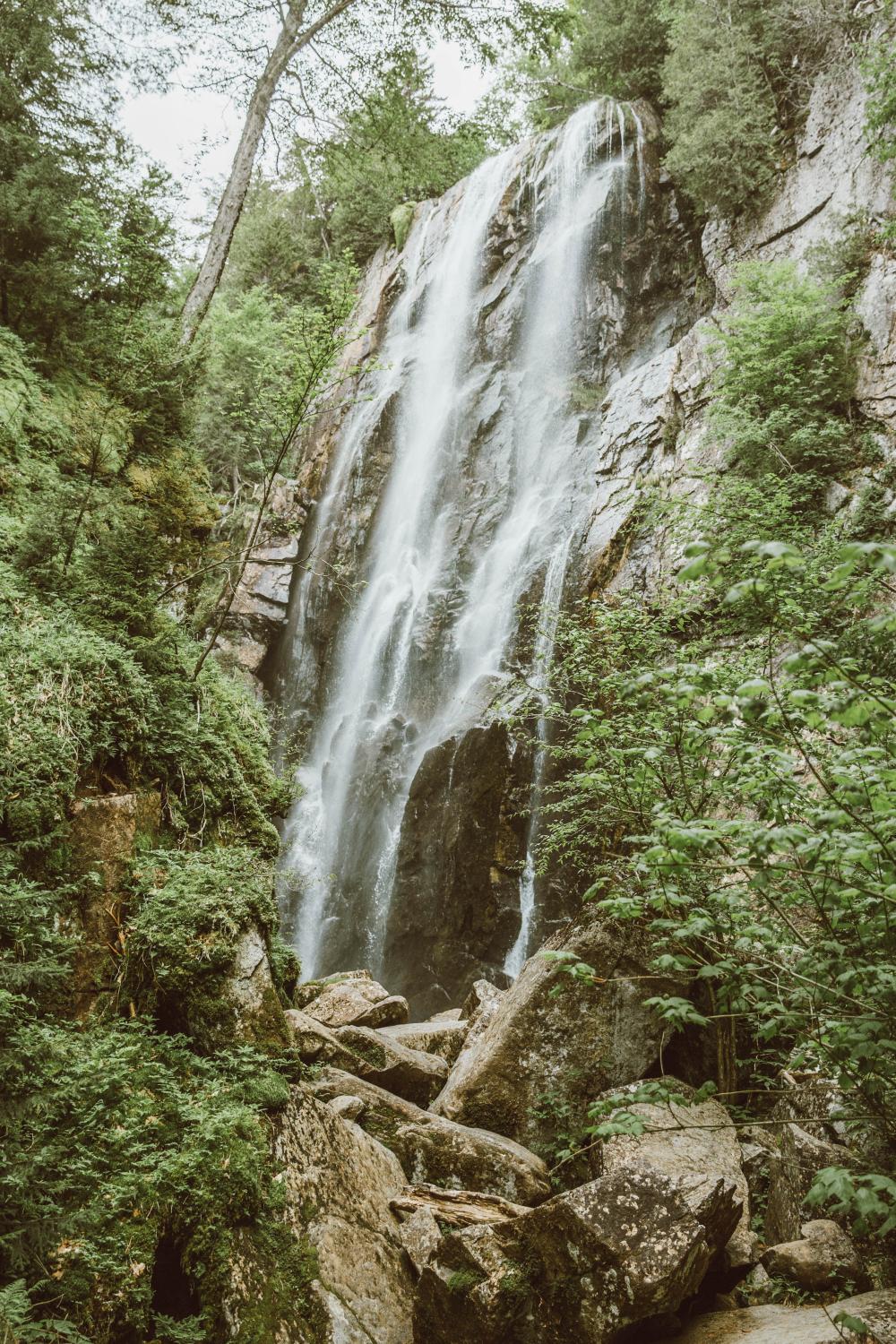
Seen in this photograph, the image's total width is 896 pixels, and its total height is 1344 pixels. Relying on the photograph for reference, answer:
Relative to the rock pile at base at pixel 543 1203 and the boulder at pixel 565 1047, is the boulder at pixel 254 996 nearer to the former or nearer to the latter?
the rock pile at base at pixel 543 1203

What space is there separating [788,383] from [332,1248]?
11383mm

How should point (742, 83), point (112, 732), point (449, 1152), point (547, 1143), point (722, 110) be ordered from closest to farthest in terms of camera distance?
1. point (449, 1152)
2. point (112, 732)
3. point (547, 1143)
4. point (742, 83)
5. point (722, 110)

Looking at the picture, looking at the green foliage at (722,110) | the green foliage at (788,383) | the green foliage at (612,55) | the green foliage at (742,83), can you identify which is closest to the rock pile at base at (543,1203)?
the green foliage at (788,383)

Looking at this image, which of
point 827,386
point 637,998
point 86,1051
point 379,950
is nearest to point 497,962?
point 379,950

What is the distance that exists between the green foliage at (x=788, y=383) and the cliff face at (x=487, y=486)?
1.55 ft

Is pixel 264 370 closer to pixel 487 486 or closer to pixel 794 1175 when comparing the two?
pixel 794 1175

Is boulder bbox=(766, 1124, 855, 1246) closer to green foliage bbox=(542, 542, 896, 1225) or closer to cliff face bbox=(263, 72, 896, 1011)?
green foliage bbox=(542, 542, 896, 1225)

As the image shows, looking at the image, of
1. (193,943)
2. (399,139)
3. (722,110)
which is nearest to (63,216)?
(399,139)

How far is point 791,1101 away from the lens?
16.1 ft

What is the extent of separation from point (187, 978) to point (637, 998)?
3.66 m

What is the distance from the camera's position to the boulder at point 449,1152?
4.62 meters

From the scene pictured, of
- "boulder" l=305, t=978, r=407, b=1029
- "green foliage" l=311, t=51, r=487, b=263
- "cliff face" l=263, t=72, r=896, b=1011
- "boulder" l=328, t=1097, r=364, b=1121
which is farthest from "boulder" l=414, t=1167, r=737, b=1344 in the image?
"green foliage" l=311, t=51, r=487, b=263

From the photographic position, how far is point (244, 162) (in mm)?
9102

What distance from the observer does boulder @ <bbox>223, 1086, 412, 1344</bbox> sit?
3113mm
